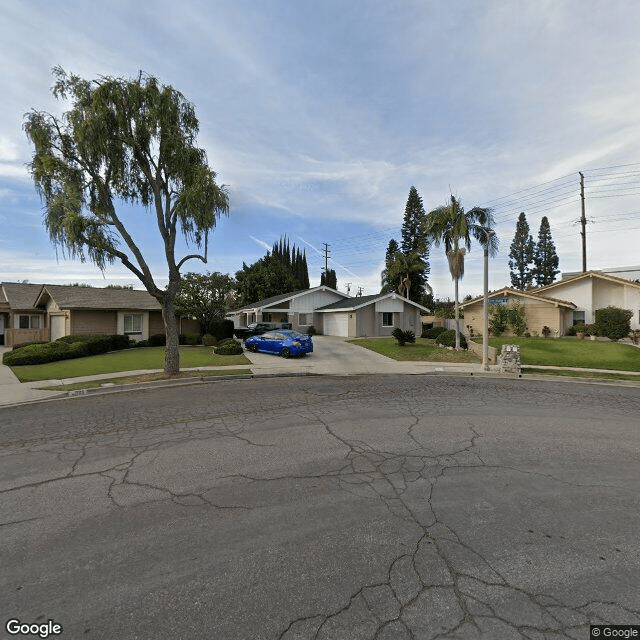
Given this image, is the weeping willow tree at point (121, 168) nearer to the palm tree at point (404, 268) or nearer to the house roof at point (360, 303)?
the house roof at point (360, 303)

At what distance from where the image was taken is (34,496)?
172 inches

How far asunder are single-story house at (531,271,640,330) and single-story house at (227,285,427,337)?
13.0m

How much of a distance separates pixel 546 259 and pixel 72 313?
242 feet

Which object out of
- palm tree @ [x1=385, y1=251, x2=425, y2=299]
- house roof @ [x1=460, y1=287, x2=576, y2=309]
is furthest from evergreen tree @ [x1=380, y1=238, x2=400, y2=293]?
house roof @ [x1=460, y1=287, x2=576, y2=309]

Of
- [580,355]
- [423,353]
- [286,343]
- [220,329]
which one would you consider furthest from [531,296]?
[220,329]

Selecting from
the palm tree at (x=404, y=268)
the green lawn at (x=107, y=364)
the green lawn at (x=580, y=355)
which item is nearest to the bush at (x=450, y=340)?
the green lawn at (x=580, y=355)

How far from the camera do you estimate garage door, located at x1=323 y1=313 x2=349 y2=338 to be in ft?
111

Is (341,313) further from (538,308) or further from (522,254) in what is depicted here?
(522,254)

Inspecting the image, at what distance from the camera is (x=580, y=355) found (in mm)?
19688

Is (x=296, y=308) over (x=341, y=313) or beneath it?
over

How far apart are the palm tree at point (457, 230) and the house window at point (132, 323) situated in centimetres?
2237

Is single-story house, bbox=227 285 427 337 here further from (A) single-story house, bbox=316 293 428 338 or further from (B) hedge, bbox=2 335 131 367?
(B) hedge, bbox=2 335 131 367

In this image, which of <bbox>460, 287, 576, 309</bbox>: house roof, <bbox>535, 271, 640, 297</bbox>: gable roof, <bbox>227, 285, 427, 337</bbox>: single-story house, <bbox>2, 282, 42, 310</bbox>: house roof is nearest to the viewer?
<bbox>2, 282, 42, 310</bbox>: house roof

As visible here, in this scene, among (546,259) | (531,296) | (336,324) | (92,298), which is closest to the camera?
(92,298)
